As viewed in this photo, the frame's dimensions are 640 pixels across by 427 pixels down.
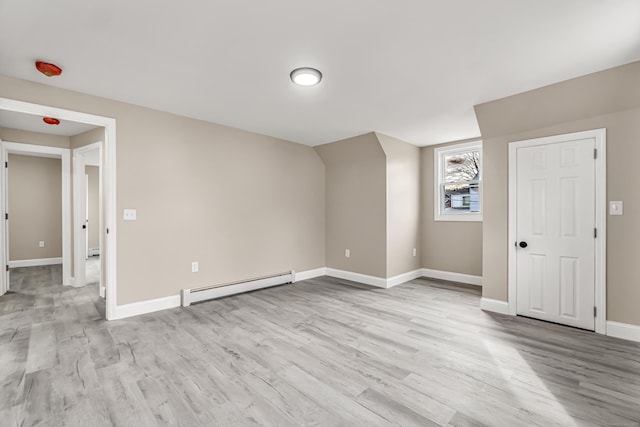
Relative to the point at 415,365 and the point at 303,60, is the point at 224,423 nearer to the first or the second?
the point at 415,365

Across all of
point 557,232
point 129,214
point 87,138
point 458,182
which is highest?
point 87,138

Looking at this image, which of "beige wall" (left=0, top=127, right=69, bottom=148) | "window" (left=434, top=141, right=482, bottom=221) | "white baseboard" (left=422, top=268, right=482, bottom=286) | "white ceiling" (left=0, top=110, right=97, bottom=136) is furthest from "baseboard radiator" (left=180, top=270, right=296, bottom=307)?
"beige wall" (left=0, top=127, right=69, bottom=148)

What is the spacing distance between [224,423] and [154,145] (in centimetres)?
317

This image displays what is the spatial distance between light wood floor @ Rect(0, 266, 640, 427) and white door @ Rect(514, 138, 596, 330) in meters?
0.25

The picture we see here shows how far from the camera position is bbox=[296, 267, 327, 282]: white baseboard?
5254 millimetres

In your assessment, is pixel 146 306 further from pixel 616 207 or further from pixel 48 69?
pixel 616 207

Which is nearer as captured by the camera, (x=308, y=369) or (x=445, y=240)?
(x=308, y=369)

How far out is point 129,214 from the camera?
3.42m

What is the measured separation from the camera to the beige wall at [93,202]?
7.72 meters

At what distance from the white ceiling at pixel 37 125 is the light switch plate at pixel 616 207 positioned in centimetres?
Answer: 639

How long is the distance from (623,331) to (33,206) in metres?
9.88

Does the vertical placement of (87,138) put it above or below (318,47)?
below

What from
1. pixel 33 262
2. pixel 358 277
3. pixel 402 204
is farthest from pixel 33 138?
pixel 402 204

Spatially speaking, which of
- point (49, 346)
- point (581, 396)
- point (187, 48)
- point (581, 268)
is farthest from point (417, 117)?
point (49, 346)
